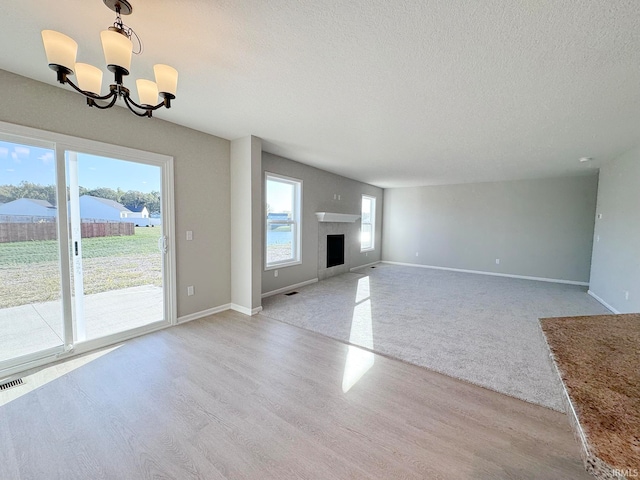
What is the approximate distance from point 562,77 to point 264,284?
431cm

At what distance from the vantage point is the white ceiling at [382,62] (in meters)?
1.46

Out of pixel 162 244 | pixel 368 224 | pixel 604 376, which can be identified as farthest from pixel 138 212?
pixel 368 224

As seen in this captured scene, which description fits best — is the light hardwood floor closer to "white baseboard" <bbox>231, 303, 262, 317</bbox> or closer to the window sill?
"white baseboard" <bbox>231, 303, 262, 317</bbox>

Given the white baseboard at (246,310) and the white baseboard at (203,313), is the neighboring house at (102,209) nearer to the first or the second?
the white baseboard at (203,313)

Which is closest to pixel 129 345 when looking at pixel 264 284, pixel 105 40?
pixel 264 284

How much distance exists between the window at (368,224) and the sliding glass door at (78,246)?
5.48 metres

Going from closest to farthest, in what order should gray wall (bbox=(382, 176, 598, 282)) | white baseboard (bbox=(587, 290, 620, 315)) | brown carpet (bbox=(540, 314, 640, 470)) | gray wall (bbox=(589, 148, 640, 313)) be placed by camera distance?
1. brown carpet (bbox=(540, 314, 640, 470))
2. gray wall (bbox=(589, 148, 640, 313))
3. white baseboard (bbox=(587, 290, 620, 315))
4. gray wall (bbox=(382, 176, 598, 282))

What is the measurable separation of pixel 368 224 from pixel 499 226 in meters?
3.34

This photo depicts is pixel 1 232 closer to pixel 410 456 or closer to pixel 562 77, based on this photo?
pixel 410 456

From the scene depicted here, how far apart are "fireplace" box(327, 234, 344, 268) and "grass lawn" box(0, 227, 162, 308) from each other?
145 inches

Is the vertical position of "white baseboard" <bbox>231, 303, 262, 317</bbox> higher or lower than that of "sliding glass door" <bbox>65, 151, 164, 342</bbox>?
lower

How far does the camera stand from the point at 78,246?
2607mm

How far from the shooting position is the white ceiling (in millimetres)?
1461

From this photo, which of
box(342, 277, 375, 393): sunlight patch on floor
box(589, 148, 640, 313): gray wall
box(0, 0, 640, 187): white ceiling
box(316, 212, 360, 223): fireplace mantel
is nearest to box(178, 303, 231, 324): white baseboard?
box(342, 277, 375, 393): sunlight patch on floor
